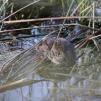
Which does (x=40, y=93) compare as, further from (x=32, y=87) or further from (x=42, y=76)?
(x=42, y=76)

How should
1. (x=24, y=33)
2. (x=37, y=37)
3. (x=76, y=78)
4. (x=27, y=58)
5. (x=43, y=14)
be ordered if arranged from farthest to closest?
(x=43, y=14) → (x=24, y=33) → (x=37, y=37) → (x=27, y=58) → (x=76, y=78)

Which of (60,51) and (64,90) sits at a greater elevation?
(60,51)

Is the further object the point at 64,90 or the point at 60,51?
the point at 60,51

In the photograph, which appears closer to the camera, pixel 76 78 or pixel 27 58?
pixel 76 78

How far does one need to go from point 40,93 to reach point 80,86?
0.79 feet

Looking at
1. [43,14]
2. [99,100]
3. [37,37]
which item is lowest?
[99,100]

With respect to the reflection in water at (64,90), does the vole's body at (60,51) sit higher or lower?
higher

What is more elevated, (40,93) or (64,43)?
(64,43)

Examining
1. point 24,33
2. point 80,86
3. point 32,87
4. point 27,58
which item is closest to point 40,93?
point 32,87

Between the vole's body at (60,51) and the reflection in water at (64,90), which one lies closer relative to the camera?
the reflection in water at (64,90)

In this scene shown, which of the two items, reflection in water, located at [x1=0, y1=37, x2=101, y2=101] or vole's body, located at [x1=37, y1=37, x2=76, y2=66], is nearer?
reflection in water, located at [x1=0, y1=37, x2=101, y2=101]

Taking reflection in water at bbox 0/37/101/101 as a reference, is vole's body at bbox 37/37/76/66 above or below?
above

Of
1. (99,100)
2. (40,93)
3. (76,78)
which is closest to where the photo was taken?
(99,100)

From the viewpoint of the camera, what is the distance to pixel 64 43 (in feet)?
8.60
